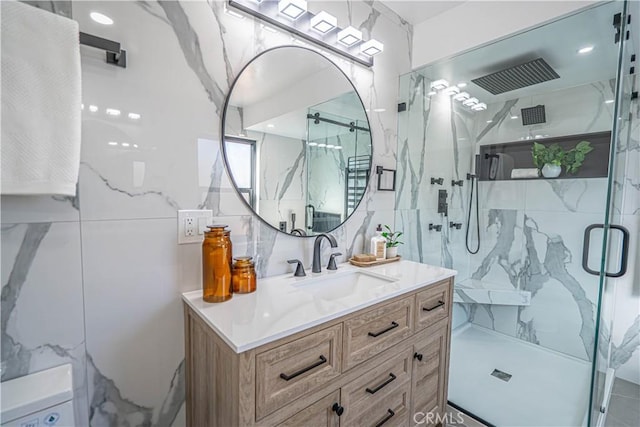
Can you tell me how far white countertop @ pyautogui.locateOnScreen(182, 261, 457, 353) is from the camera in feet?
2.91

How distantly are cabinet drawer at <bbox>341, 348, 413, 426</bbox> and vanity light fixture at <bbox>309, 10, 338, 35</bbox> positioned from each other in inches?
64.2

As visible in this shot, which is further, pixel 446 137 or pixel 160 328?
pixel 446 137

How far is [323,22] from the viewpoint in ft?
4.83

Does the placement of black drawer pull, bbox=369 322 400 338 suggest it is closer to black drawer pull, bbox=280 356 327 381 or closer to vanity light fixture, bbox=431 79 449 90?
black drawer pull, bbox=280 356 327 381

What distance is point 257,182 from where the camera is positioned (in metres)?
1.36

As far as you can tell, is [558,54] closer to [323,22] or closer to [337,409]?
[323,22]

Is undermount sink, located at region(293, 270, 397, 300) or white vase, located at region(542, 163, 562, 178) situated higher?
white vase, located at region(542, 163, 562, 178)

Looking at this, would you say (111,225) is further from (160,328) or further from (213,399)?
(213,399)

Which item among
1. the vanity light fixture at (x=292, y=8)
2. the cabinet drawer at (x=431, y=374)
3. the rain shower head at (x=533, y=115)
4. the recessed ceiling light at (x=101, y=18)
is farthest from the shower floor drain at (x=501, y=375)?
the recessed ceiling light at (x=101, y=18)

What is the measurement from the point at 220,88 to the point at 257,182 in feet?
1.40

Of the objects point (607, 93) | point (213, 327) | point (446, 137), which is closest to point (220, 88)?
point (213, 327)

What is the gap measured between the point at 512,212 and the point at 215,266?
262 centimetres

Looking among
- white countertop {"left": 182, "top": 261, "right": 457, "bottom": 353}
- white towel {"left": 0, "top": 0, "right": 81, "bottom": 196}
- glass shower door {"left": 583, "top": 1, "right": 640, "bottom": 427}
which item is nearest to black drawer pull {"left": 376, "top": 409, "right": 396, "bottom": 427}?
white countertop {"left": 182, "top": 261, "right": 457, "bottom": 353}

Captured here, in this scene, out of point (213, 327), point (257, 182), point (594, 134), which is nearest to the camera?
point (213, 327)
